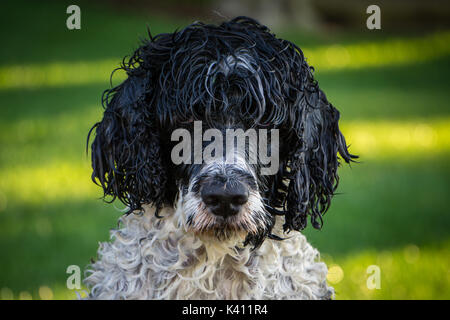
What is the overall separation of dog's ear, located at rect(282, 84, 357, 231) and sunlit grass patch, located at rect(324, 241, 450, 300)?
148 cm

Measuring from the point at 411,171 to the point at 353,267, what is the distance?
3.91 meters

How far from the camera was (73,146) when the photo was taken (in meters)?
10.1

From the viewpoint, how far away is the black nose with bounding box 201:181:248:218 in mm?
3051

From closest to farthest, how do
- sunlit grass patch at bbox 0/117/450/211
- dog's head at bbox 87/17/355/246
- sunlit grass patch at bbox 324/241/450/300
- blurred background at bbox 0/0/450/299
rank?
dog's head at bbox 87/17/355/246 < sunlit grass patch at bbox 324/241/450/300 < blurred background at bbox 0/0/450/299 < sunlit grass patch at bbox 0/117/450/211

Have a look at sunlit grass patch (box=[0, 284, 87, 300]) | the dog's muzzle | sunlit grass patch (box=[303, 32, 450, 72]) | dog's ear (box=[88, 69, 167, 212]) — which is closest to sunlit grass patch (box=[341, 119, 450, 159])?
sunlit grass patch (box=[303, 32, 450, 72])

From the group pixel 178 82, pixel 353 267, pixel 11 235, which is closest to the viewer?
pixel 178 82

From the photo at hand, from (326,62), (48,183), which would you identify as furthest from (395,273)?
→ (326,62)

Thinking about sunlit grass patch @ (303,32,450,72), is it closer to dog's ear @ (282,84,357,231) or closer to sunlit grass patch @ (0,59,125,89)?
sunlit grass patch @ (0,59,125,89)

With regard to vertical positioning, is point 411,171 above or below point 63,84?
below

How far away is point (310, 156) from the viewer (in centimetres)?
359

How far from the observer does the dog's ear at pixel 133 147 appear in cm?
348
